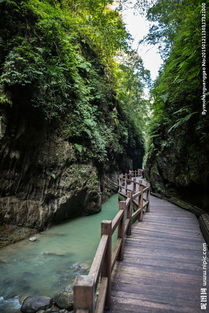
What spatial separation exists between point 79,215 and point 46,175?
3178 mm

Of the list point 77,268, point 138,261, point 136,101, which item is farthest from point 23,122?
point 136,101

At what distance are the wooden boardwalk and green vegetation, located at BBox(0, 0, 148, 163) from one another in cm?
571

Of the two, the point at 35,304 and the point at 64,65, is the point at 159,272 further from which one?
the point at 64,65

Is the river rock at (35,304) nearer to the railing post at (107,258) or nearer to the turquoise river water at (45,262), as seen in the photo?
the turquoise river water at (45,262)

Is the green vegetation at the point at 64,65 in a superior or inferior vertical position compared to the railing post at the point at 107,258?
superior

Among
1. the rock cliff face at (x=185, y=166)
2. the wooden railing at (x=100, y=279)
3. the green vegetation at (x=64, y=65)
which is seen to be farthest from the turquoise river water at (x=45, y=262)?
the rock cliff face at (x=185, y=166)

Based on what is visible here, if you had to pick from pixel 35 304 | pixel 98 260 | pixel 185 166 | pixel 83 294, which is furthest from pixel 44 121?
pixel 83 294

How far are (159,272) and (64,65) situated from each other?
28.8 feet

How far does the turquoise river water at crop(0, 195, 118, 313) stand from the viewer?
4492 millimetres

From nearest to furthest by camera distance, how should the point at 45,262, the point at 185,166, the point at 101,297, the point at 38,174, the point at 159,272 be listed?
the point at 101,297 < the point at 159,272 < the point at 45,262 < the point at 38,174 < the point at 185,166

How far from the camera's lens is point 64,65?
344 inches

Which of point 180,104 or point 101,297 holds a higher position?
point 180,104

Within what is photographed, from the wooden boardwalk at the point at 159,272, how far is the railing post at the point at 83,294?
1.49 metres

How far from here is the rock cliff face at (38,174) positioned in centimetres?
673
